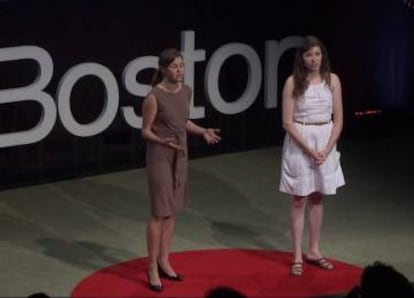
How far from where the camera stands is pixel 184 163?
6973mm

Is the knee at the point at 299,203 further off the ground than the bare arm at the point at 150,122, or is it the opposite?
the bare arm at the point at 150,122

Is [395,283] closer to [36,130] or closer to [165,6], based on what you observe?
[36,130]

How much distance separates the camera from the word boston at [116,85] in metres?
9.29

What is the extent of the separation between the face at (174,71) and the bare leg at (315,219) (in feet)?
4.28

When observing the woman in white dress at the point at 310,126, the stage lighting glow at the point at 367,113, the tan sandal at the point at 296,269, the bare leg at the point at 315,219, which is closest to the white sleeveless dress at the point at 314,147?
the woman in white dress at the point at 310,126

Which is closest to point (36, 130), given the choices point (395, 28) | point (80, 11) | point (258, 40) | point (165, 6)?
point (80, 11)

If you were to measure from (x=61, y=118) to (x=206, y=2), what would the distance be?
1910 mm

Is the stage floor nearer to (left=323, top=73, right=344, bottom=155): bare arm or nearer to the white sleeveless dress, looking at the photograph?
the white sleeveless dress

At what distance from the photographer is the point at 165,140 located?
6.80 metres

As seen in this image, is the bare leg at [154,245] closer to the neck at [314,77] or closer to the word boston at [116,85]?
the neck at [314,77]

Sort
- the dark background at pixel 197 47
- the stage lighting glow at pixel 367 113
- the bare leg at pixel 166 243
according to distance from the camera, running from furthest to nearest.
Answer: the stage lighting glow at pixel 367 113
the dark background at pixel 197 47
the bare leg at pixel 166 243

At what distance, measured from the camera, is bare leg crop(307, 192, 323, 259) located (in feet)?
24.2

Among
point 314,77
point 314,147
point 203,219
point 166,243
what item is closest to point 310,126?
point 314,147

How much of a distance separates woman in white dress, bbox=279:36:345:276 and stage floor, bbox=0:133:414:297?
81 cm
